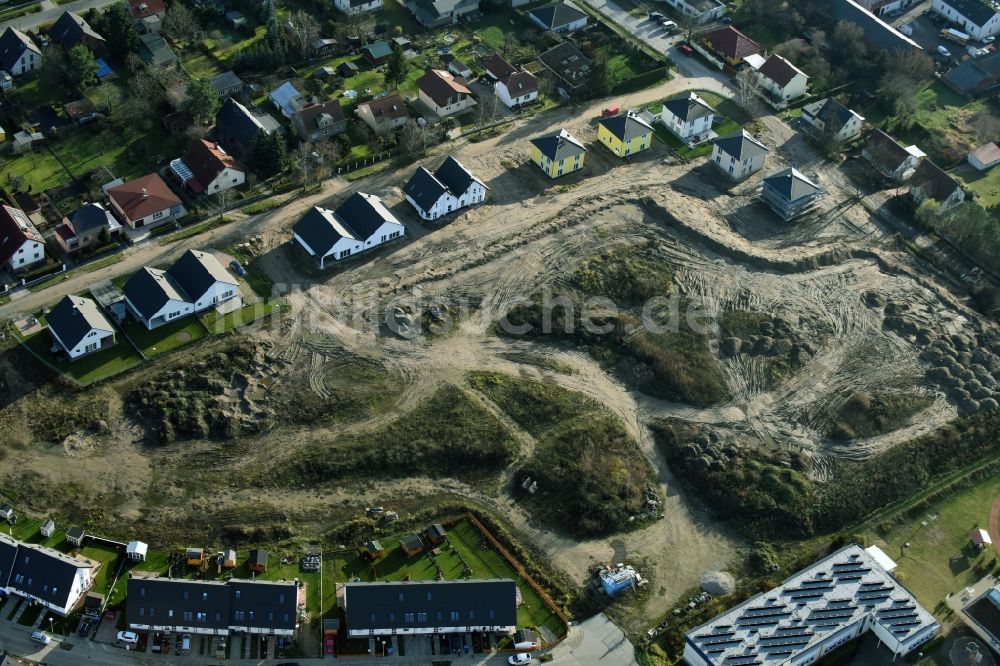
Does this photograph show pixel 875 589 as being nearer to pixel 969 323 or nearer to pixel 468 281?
pixel 969 323

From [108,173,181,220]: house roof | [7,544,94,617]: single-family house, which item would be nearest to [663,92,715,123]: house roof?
[108,173,181,220]: house roof

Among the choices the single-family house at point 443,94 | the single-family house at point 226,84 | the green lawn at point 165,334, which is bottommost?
the green lawn at point 165,334

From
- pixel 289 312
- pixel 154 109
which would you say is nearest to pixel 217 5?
pixel 154 109

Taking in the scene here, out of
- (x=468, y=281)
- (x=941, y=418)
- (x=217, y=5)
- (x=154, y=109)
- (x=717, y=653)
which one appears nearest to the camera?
(x=717, y=653)

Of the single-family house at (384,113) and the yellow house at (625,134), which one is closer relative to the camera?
Result: the yellow house at (625,134)

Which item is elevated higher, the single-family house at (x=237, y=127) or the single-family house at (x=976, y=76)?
the single-family house at (x=976, y=76)

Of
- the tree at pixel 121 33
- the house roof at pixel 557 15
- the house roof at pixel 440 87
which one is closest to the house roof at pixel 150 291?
the tree at pixel 121 33

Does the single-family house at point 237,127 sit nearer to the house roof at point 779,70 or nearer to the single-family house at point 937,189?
the house roof at point 779,70

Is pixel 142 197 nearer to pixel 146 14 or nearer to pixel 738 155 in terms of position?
pixel 146 14
